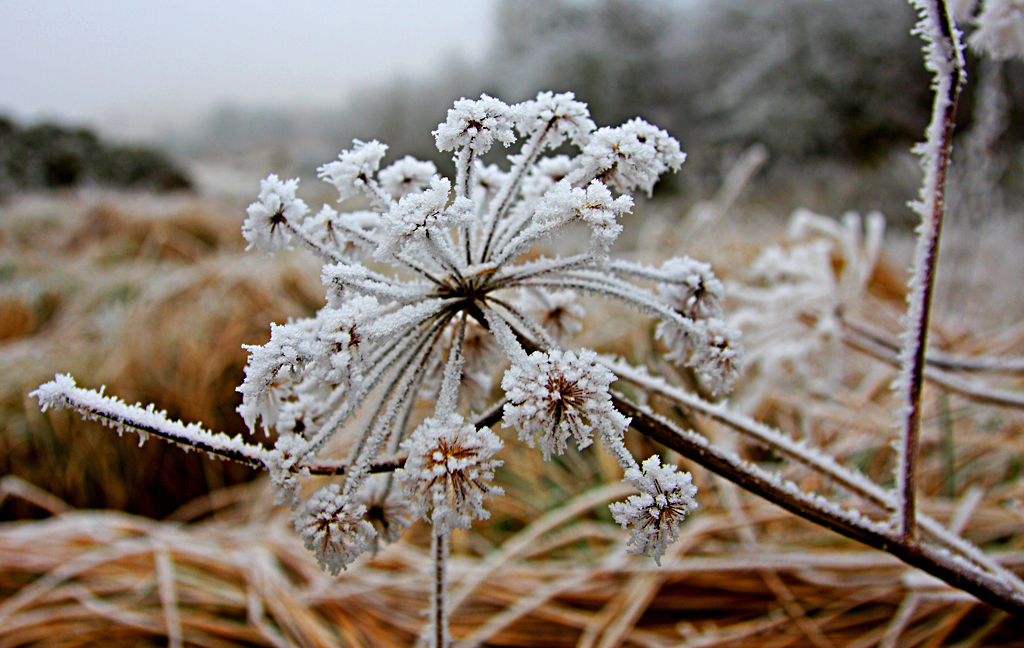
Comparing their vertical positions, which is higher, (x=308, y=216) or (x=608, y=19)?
(x=608, y=19)

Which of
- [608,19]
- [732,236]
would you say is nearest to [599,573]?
[732,236]

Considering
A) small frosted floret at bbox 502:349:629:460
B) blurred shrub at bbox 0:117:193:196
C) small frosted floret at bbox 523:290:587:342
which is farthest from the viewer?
blurred shrub at bbox 0:117:193:196

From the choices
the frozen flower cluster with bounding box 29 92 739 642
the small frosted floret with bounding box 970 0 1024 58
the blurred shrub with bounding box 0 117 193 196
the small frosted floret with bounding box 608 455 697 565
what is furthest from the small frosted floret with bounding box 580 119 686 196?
the blurred shrub with bounding box 0 117 193 196

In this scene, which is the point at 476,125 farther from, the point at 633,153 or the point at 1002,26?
the point at 1002,26

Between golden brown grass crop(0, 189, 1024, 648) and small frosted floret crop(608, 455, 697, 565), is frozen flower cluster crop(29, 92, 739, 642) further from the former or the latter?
golden brown grass crop(0, 189, 1024, 648)

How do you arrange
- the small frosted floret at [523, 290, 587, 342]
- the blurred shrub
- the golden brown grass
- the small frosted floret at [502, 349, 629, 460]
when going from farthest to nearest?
the blurred shrub → the golden brown grass → the small frosted floret at [523, 290, 587, 342] → the small frosted floret at [502, 349, 629, 460]

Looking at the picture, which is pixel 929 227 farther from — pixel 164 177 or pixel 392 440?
→ pixel 164 177
